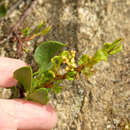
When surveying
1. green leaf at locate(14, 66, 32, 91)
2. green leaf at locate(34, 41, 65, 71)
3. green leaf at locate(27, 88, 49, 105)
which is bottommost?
green leaf at locate(27, 88, 49, 105)

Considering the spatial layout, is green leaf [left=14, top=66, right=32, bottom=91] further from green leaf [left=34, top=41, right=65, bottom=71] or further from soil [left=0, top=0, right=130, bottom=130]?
soil [left=0, top=0, right=130, bottom=130]

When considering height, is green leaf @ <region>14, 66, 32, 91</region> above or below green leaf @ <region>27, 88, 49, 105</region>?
above

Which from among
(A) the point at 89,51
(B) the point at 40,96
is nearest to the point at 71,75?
(B) the point at 40,96

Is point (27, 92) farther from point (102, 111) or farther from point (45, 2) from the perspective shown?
point (45, 2)

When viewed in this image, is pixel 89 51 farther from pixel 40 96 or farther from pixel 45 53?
pixel 40 96

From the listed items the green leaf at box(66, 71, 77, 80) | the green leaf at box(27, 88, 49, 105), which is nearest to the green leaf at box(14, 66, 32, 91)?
the green leaf at box(27, 88, 49, 105)

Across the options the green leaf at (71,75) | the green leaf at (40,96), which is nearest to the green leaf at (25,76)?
the green leaf at (40,96)

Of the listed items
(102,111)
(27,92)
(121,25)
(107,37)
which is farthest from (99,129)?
(121,25)
